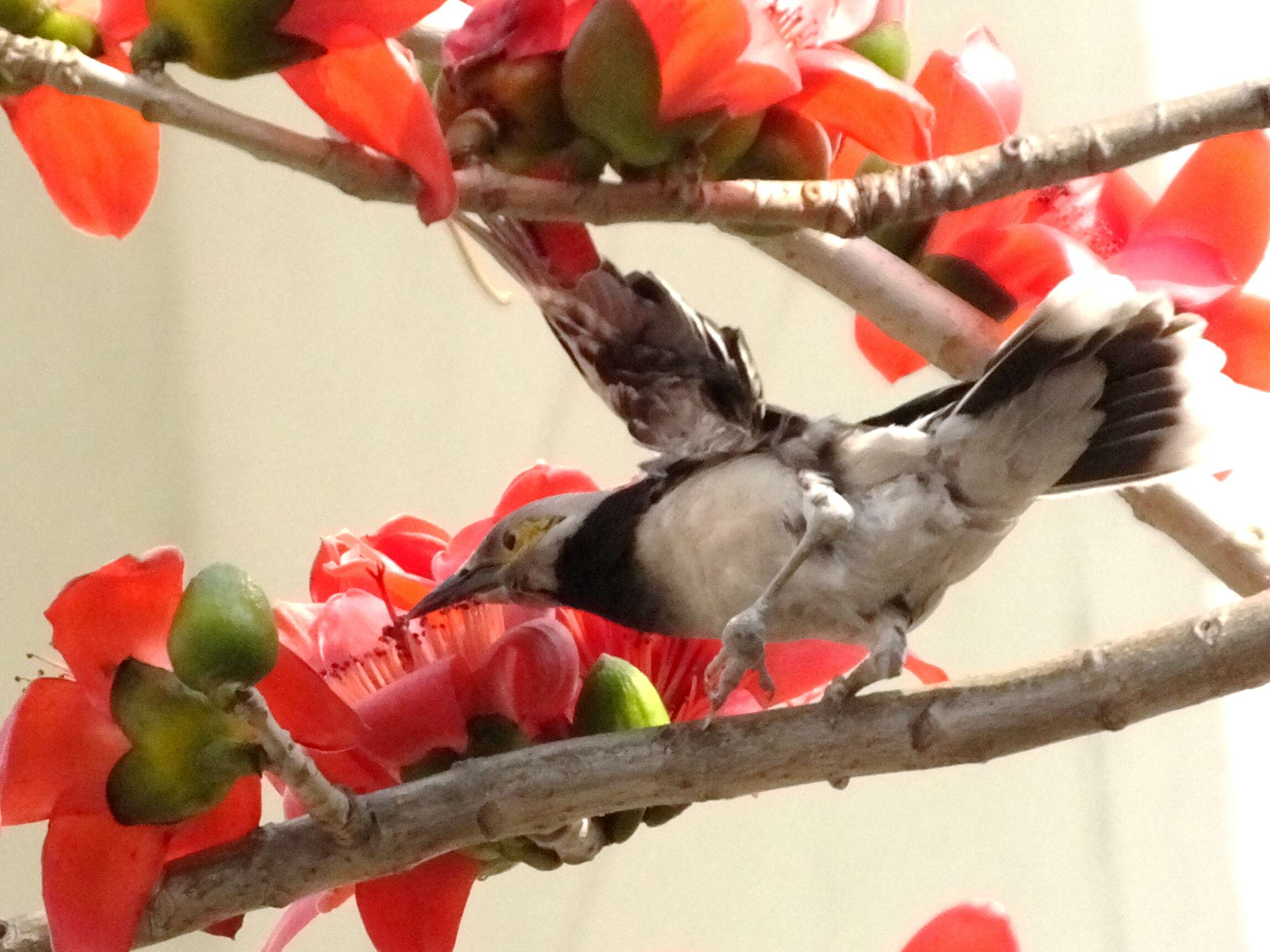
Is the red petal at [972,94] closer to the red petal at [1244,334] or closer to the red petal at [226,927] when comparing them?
the red petal at [1244,334]

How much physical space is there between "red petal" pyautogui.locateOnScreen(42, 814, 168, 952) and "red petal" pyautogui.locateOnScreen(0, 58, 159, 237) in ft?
0.49

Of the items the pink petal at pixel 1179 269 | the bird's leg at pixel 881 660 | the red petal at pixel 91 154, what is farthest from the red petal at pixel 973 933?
the red petal at pixel 91 154

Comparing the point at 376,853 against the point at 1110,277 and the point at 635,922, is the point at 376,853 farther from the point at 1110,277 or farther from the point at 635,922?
the point at 635,922

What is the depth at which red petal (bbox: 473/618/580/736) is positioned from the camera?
12.6 inches

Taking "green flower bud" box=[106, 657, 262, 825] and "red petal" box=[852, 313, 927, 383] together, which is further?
"red petal" box=[852, 313, 927, 383]

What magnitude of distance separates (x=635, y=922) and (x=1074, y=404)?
72 centimetres

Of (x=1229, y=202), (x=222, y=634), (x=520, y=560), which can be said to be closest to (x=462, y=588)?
(x=520, y=560)

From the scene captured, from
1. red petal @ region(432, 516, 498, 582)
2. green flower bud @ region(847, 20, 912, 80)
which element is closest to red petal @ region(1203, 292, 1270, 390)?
green flower bud @ region(847, 20, 912, 80)

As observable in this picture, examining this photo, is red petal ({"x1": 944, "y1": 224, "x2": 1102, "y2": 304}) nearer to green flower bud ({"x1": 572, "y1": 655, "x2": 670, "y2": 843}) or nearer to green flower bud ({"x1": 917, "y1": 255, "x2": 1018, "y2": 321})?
green flower bud ({"x1": 917, "y1": 255, "x2": 1018, "y2": 321})

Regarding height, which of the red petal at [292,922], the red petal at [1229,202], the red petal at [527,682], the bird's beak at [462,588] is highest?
the red petal at [1229,202]

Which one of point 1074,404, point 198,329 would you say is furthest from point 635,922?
point 1074,404

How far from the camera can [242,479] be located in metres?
1.13

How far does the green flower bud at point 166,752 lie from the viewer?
0.88 feet

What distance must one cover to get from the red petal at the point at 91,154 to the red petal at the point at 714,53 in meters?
0.13
